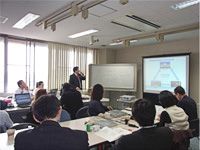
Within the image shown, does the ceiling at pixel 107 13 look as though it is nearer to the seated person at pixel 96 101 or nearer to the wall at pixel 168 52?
the seated person at pixel 96 101

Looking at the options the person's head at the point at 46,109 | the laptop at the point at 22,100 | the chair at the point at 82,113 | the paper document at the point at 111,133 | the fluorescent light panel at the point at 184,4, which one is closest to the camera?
the person's head at the point at 46,109

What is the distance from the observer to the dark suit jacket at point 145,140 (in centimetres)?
148

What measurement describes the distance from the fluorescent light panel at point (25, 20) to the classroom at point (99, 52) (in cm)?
2

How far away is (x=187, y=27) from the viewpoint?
10.5 ft

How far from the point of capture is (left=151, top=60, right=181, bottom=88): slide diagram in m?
5.68

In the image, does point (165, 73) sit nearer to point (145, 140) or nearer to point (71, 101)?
point (71, 101)

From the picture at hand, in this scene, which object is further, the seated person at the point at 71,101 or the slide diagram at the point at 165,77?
the slide diagram at the point at 165,77

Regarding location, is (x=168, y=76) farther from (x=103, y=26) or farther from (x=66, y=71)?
(x=66, y=71)

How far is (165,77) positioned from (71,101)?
11.7 feet

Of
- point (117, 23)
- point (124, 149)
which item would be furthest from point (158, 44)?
point (124, 149)

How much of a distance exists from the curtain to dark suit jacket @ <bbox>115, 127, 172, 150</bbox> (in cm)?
523

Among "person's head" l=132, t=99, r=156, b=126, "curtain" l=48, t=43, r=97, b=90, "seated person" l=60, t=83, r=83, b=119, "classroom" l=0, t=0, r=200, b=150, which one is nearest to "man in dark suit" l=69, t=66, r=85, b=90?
"classroom" l=0, t=0, r=200, b=150

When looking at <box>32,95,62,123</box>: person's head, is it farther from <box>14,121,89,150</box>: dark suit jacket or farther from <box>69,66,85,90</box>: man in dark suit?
<box>69,66,85,90</box>: man in dark suit

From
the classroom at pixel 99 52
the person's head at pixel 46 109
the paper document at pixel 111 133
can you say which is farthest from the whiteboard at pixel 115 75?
the person's head at pixel 46 109
